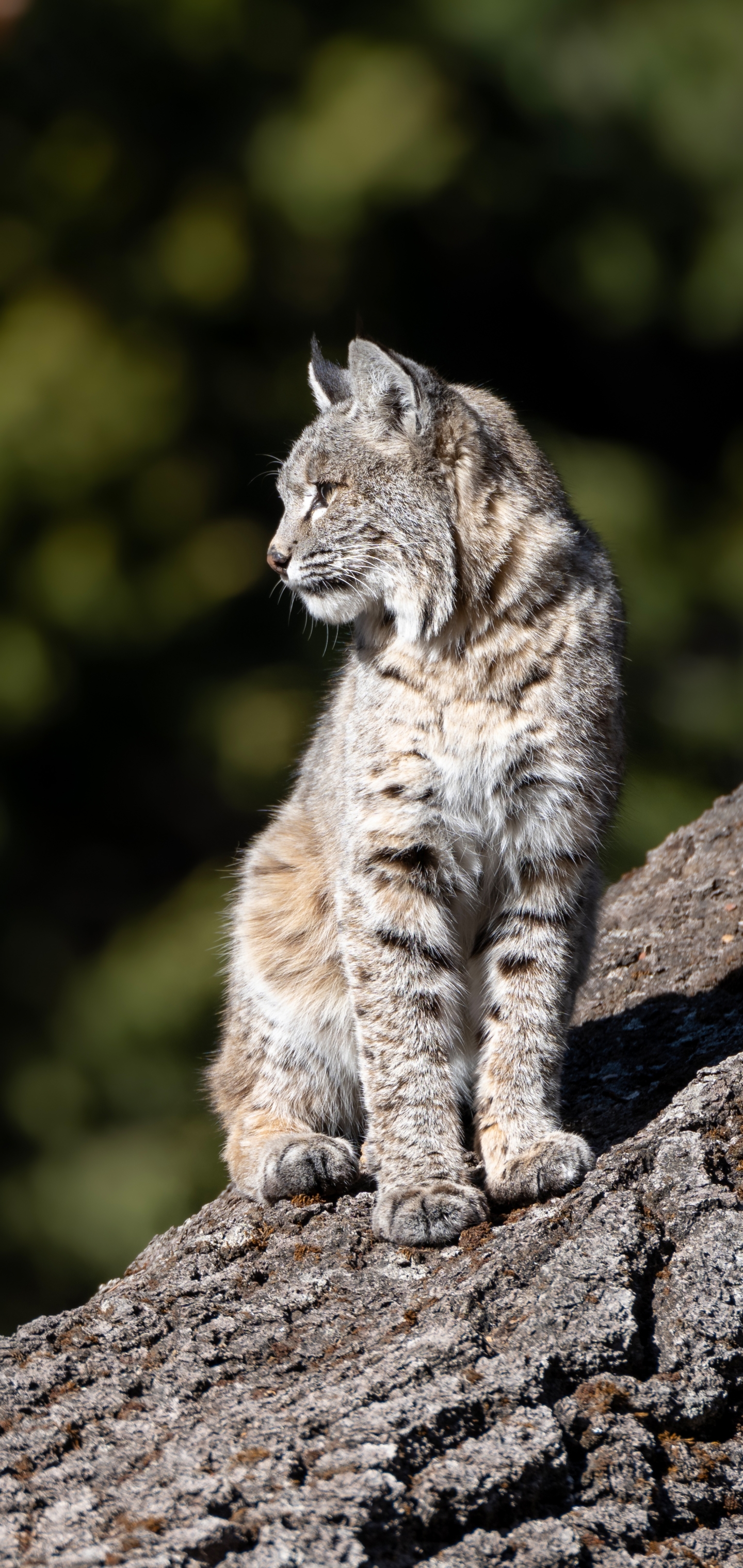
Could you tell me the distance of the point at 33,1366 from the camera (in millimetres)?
2137

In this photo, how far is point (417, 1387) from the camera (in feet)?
6.14

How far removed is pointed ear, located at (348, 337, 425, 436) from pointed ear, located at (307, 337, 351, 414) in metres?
0.18

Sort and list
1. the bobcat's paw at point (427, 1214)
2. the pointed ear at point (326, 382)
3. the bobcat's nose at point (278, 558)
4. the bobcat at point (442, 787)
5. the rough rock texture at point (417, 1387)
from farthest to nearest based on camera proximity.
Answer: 1. the pointed ear at point (326, 382)
2. the bobcat's nose at point (278, 558)
3. the bobcat at point (442, 787)
4. the bobcat's paw at point (427, 1214)
5. the rough rock texture at point (417, 1387)

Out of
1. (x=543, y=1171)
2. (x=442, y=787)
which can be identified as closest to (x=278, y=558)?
(x=442, y=787)

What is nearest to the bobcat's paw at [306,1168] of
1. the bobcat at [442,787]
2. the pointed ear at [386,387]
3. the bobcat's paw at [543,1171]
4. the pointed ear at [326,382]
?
the bobcat at [442,787]

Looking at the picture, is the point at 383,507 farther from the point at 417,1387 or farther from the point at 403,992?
the point at 417,1387

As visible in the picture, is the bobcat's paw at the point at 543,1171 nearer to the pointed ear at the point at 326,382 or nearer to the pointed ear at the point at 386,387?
the pointed ear at the point at 386,387

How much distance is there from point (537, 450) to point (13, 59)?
5758 mm

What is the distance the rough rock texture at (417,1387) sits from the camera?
63.8 inches

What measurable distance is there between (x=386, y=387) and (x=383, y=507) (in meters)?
0.29

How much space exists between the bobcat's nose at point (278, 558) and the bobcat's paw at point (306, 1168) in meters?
1.35

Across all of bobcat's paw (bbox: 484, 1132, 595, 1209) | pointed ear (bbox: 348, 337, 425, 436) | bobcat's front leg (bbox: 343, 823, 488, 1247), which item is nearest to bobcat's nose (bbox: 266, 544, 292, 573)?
pointed ear (bbox: 348, 337, 425, 436)

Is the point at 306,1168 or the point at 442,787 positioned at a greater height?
the point at 442,787

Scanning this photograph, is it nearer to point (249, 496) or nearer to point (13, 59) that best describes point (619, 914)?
point (249, 496)
